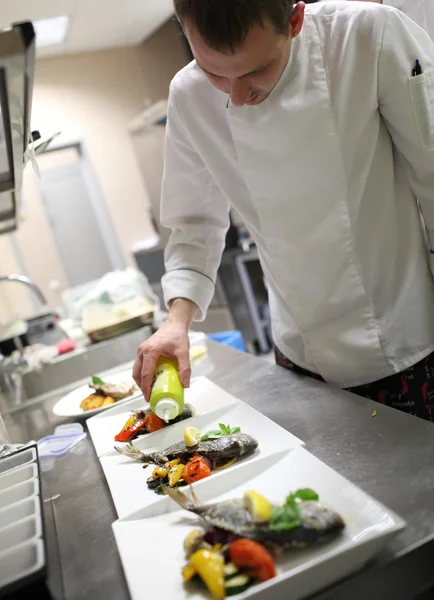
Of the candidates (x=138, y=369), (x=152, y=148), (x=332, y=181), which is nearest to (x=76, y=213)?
(x=152, y=148)

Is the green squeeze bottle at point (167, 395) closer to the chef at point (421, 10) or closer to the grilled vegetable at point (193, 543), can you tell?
the grilled vegetable at point (193, 543)

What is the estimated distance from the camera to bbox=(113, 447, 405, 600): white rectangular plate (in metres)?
0.63

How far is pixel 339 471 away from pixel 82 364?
66.6 inches

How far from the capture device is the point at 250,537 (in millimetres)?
687

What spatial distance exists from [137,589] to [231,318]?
4.11 metres

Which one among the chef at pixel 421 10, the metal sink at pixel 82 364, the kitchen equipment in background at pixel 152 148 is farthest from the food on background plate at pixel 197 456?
the kitchen equipment in background at pixel 152 148

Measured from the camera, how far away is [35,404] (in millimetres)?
1993

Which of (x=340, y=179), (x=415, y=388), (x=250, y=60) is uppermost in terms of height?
(x=250, y=60)

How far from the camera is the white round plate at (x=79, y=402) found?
1503 millimetres

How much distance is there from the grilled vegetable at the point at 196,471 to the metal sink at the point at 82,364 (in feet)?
4.67

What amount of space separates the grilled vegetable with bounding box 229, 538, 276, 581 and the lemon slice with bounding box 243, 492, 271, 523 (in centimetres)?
3

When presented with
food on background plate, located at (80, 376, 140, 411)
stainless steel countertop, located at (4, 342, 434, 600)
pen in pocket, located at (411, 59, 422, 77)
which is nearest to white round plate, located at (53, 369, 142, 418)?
food on background plate, located at (80, 376, 140, 411)

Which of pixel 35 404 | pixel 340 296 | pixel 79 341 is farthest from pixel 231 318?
pixel 340 296

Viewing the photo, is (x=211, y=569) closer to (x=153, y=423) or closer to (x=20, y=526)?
(x=20, y=526)
